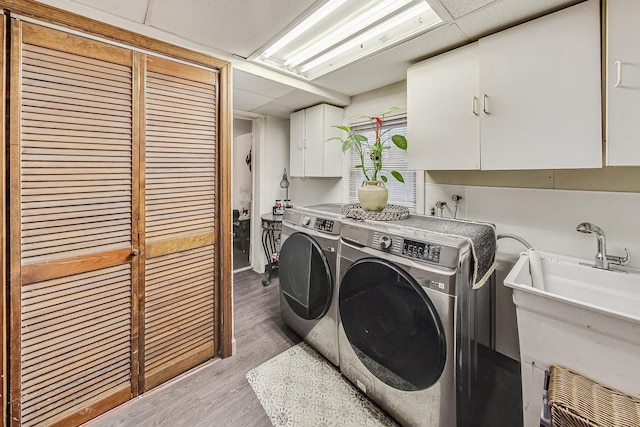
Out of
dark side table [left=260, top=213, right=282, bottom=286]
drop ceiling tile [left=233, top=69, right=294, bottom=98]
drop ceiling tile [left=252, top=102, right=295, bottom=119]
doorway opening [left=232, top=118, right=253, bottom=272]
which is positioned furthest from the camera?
doorway opening [left=232, top=118, right=253, bottom=272]

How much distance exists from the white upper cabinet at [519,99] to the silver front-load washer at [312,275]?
85 cm

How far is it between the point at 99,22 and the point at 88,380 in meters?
1.85

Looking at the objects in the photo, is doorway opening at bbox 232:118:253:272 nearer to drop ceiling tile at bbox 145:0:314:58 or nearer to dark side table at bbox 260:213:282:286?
dark side table at bbox 260:213:282:286

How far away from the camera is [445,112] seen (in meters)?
1.71

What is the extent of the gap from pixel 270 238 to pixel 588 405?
3050mm

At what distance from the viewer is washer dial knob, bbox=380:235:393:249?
4.44 ft

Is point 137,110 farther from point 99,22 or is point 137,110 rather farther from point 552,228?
point 552,228

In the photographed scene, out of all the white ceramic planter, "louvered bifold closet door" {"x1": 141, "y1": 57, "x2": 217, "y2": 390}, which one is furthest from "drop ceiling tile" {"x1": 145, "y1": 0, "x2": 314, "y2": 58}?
the white ceramic planter

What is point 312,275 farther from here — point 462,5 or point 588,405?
point 462,5

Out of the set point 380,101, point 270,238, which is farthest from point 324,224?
point 270,238

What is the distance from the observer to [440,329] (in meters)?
1.17

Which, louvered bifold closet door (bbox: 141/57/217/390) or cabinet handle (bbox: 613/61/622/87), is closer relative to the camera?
cabinet handle (bbox: 613/61/622/87)

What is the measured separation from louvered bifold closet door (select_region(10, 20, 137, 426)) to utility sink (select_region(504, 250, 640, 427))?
1.99 metres

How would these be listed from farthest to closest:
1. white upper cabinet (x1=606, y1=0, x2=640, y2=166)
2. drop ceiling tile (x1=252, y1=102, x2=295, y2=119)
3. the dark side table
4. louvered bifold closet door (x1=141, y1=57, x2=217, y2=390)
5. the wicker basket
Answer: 1. the dark side table
2. drop ceiling tile (x1=252, y1=102, x2=295, y2=119)
3. louvered bifold closet door (x1=141, y1=57, x2=217, y2=390)
4. white upper cabinet (x1=606, y1=0, x2=640, y2=166)
5. the wicker basket
